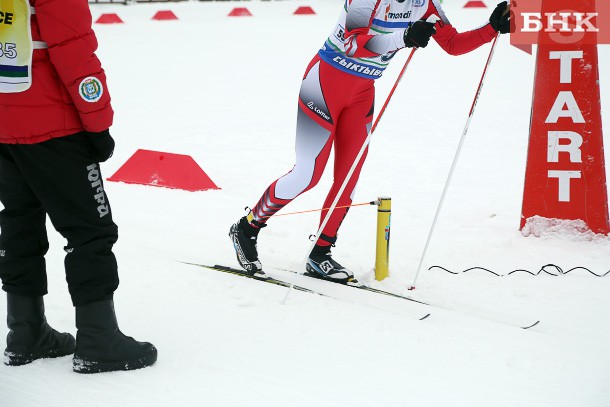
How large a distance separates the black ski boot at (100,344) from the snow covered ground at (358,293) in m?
0.05

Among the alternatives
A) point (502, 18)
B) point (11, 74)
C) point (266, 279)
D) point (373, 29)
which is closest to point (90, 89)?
point (11, 74)

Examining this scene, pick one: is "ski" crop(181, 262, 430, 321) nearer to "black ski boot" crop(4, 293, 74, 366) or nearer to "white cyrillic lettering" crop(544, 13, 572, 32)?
"black ski boot" crop(4, 293, 74, 366)

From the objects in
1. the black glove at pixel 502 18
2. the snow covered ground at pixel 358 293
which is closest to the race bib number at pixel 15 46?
the snow covered ground at pixel 358 293

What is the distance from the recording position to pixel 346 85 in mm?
4008

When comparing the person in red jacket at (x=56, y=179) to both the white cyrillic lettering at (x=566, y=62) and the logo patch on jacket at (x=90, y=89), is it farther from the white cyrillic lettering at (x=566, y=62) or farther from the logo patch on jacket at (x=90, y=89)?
the white cyrillic lettering at (x=566, y=62)

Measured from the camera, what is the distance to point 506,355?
3270 mm

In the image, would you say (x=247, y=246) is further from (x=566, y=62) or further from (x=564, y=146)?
(x=566, y=62)

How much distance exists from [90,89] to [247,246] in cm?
178

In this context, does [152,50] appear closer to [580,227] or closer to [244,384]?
[580,227]

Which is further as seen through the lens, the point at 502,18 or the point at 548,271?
the point at 548,271

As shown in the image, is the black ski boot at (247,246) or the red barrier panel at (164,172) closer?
the black ski boot at (247,246)

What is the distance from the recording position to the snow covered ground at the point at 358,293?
9.65ft

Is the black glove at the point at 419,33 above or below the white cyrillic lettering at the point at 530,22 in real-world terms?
above

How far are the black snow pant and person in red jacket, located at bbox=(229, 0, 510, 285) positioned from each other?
1382 millimetres
